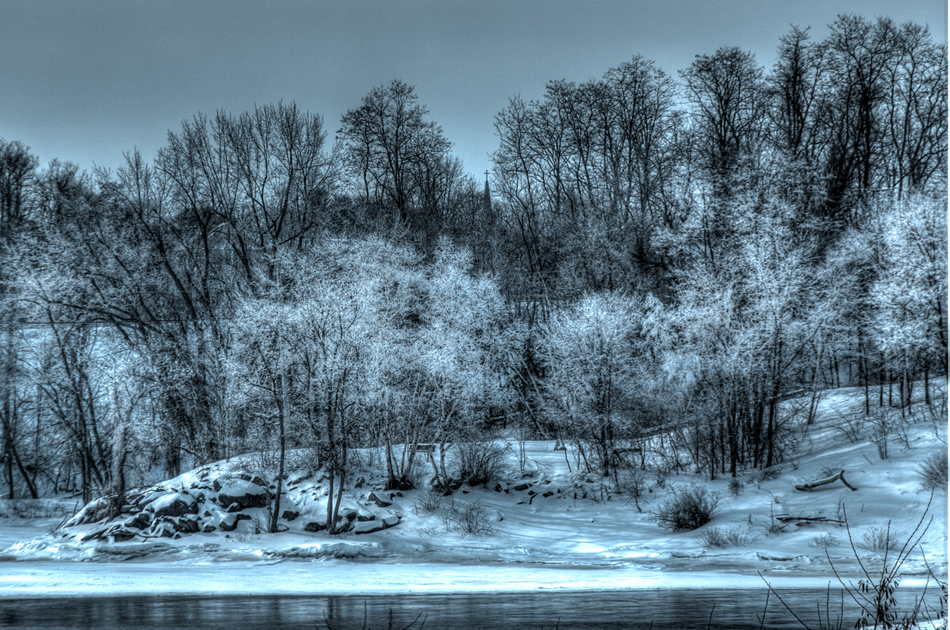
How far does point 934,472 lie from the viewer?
50.5 ft

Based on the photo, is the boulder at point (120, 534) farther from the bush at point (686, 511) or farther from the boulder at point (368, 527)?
the bush at point (686, 511)

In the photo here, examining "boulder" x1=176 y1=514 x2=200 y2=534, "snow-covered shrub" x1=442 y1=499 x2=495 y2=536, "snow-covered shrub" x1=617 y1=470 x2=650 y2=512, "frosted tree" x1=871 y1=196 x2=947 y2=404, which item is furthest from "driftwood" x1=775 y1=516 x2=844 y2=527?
"boulder" x1=176 y1=514 x2=200 y2=534

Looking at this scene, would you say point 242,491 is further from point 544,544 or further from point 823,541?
point 823,541

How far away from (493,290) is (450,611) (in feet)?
47.6

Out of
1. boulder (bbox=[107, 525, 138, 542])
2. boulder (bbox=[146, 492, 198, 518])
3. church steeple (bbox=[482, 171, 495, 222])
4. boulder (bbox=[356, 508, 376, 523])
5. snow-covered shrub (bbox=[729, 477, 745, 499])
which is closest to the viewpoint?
boulder (bbox=[107, 525, 138, 542])

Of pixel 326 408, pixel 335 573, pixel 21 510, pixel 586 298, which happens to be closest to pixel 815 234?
pixel 586 298

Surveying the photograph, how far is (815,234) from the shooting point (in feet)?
70.9

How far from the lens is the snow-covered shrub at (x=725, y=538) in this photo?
586 inches

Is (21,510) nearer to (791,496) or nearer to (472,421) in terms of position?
(472,421)

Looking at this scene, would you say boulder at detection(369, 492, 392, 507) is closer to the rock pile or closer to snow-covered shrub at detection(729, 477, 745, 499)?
the rock pile

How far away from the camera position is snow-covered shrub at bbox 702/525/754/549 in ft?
48.8

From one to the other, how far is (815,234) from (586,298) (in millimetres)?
7477

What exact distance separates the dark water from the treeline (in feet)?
18.2

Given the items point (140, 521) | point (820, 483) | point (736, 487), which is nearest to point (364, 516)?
point (140, 521)
